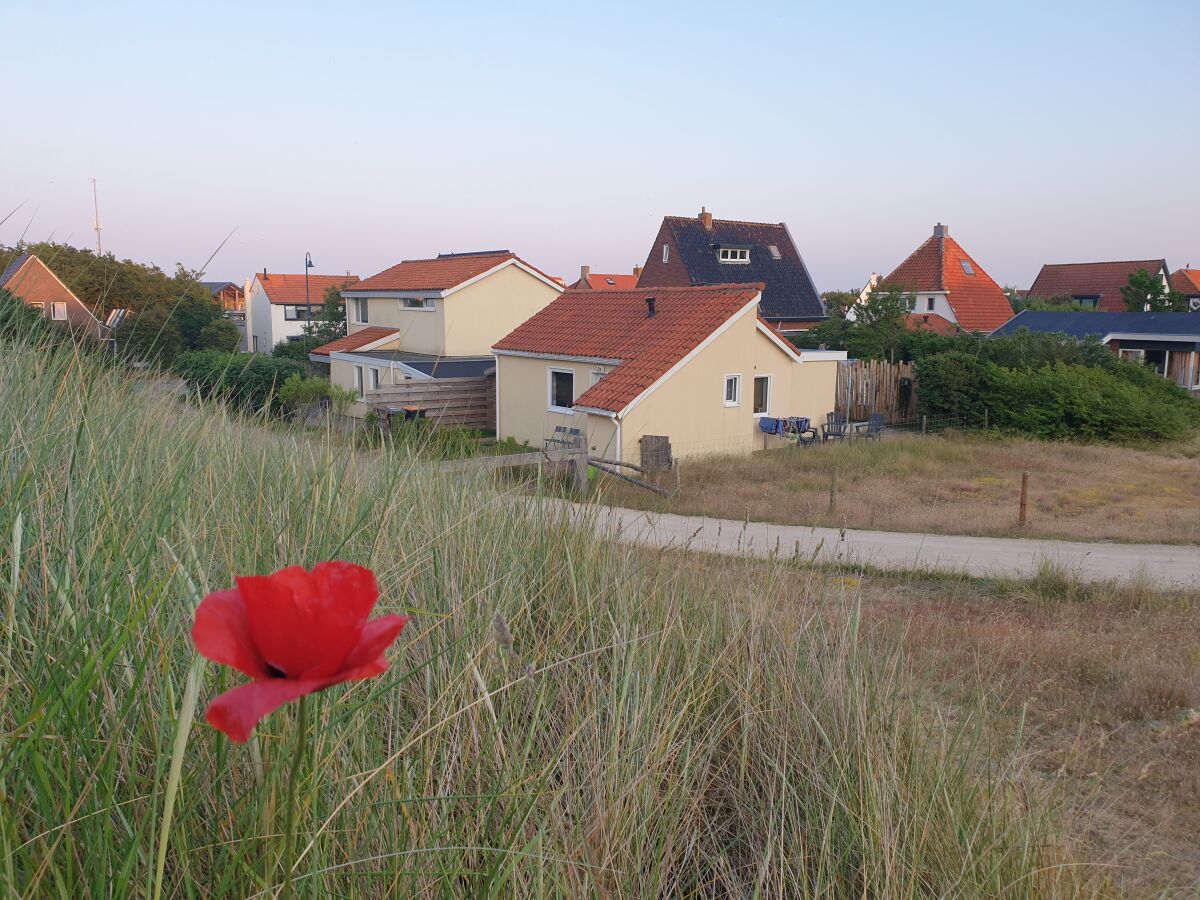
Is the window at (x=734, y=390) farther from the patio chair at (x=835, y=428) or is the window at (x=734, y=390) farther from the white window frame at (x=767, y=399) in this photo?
the patio chair at (x=835, y=428)

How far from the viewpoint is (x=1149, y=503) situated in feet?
52.9

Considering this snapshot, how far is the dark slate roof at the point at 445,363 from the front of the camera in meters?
26.4

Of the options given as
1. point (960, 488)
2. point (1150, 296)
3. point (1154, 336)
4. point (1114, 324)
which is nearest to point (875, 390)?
point (960, 488)

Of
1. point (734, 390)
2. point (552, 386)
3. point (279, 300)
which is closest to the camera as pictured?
point (734, 390)

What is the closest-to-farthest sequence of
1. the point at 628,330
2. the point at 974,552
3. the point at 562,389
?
the point at 974,552 → the point at 628,330 → the point at 562,389

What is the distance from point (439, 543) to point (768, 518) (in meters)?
10.9

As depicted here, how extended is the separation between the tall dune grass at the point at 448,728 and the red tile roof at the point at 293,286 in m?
55.5

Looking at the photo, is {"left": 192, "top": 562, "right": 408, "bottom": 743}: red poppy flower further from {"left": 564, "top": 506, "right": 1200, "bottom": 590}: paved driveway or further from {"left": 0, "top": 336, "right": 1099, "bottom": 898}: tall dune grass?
{"left": 564, "top": 506, "right": 1200, "bottom": 590}: paved driveway

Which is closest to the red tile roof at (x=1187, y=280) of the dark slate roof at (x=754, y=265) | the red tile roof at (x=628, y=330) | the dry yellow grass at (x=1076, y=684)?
the dark slate roof at (x=754, y=265)

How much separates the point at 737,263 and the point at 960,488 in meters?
28.5

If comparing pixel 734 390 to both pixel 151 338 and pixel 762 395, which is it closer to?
pixel 762 395

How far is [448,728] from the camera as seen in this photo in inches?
90.6

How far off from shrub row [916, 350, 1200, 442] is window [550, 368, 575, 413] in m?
10.3

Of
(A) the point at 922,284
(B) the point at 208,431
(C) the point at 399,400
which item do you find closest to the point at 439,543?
(B) the point at 208,431
